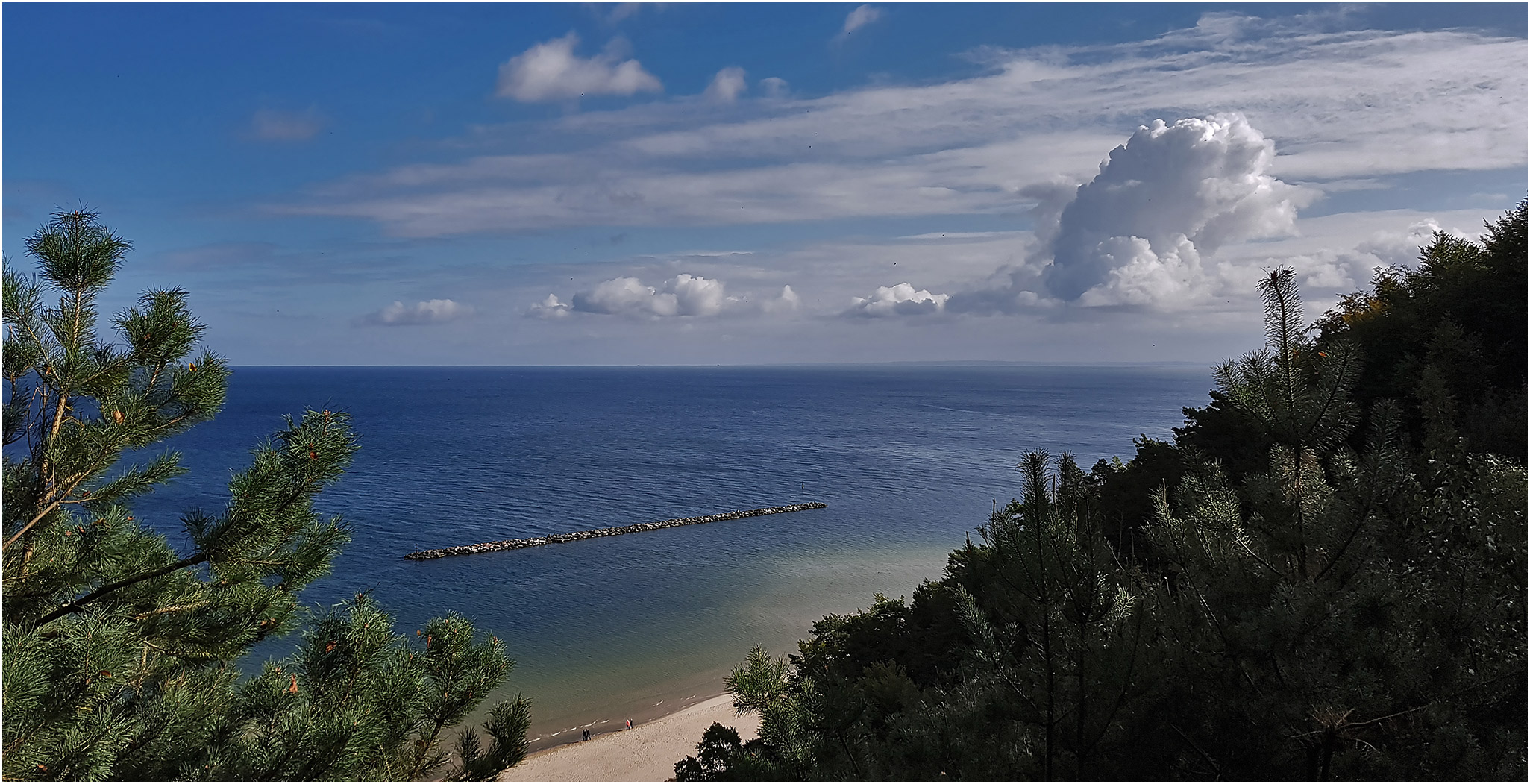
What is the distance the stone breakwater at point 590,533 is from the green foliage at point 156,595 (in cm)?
3285

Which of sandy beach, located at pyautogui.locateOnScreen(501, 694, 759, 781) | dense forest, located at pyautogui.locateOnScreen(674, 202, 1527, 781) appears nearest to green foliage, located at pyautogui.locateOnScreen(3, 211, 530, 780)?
dense forest, located at pyautogui.locateOnScreen(674, 202, 1527, 781)

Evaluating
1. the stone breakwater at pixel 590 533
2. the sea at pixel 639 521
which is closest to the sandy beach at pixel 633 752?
the sea at pixel 639 521

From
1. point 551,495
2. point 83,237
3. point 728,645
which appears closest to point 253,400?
point 551,495

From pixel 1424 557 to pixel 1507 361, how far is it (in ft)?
27.0

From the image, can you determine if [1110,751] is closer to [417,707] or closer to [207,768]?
[417,707]

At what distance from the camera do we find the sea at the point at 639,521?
87.0ft

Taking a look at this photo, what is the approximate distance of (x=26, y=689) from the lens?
4.27 metres

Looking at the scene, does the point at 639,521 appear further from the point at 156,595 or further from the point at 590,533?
the point at 156,595

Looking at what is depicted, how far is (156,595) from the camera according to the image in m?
5.80

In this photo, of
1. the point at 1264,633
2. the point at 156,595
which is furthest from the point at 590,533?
the point at 1264,633

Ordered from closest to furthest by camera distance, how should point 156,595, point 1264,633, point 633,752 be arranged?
point 1264,633
point 156,595
point 633,752

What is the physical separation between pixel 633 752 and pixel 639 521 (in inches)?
1016

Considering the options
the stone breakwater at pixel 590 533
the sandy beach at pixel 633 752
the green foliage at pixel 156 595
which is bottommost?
the sandy beach at pixel 633 752

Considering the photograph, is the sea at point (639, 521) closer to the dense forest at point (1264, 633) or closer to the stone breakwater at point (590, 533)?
the stone breakwater at point (590, 533)
